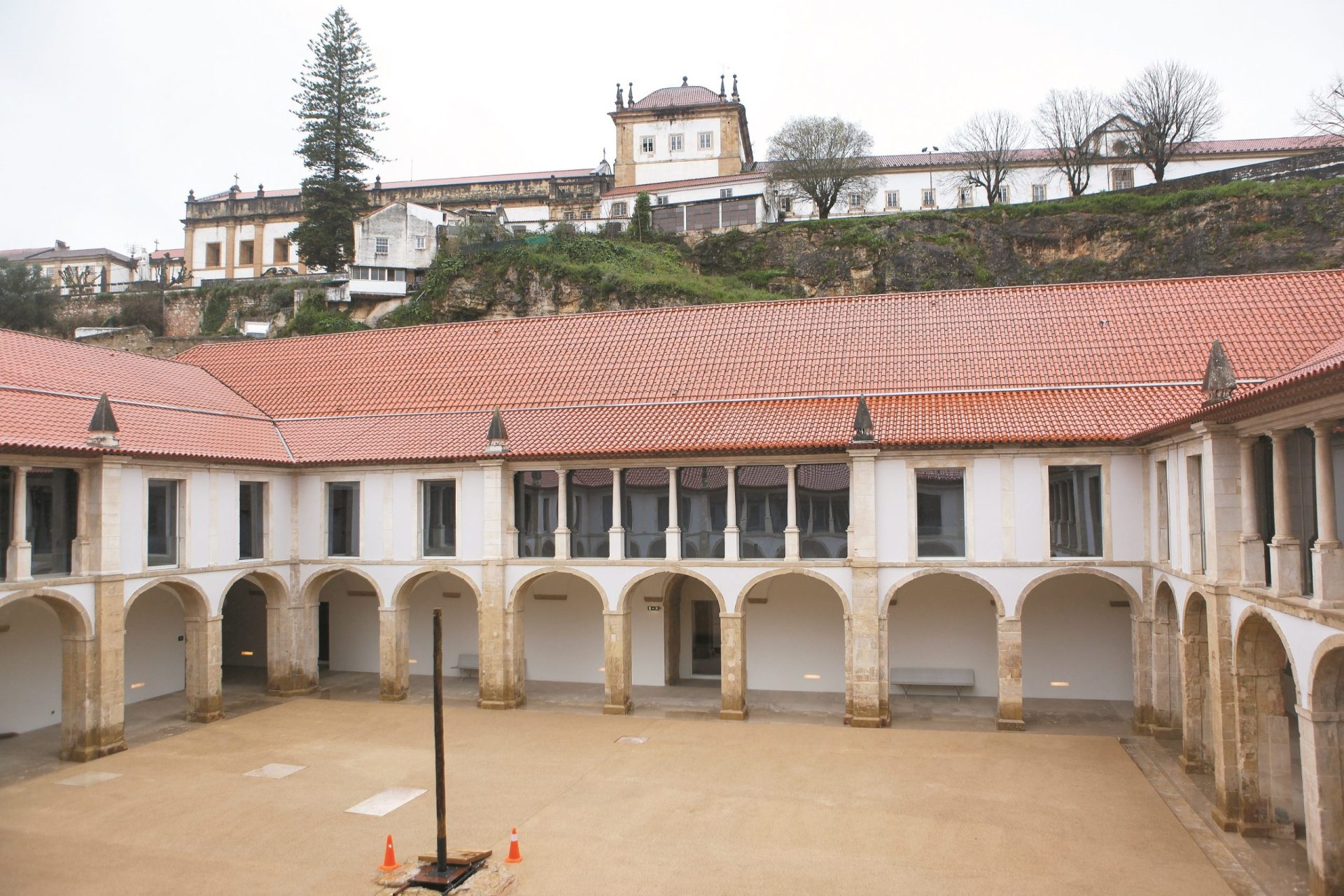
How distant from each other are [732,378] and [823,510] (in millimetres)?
5169

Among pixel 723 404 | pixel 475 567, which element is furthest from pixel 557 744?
pixel 723 404

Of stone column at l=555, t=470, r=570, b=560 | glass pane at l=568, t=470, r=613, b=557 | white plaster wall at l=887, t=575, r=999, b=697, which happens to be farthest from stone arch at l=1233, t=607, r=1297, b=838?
stone column at l=555, t=470, r=570, b=560

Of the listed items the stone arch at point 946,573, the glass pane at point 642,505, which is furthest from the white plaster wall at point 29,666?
the stone arch at point 946,573

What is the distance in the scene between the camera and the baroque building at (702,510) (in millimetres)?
18484

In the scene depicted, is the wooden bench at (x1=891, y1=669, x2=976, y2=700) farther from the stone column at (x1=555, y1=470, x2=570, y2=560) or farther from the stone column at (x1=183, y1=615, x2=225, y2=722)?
the stone column at (x1=183, y1=615, x2=225, y2=722)

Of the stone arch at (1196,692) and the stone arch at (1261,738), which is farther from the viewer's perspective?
the stone arch at (1196,692)

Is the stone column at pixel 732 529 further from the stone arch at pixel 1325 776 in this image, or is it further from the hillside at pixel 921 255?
the hillside at pixel 921 255

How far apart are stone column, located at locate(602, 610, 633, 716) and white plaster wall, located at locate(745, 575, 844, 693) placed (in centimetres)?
→ 364

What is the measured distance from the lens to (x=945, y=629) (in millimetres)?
22938

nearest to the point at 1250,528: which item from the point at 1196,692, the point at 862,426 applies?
the point at 1196,692

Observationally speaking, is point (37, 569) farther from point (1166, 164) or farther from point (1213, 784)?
point (1166, 164)

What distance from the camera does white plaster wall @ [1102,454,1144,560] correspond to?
1928cm

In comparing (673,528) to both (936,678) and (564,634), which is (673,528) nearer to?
(564,634)

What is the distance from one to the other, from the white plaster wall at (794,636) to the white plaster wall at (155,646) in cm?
1501
